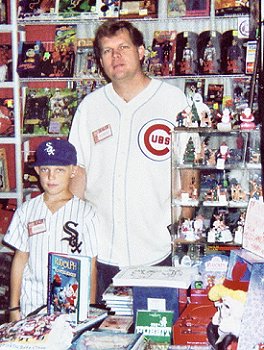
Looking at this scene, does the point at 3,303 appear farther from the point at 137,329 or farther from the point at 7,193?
the point at 137,329

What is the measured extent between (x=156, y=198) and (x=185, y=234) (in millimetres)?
400

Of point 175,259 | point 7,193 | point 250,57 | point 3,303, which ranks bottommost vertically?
point 3,303

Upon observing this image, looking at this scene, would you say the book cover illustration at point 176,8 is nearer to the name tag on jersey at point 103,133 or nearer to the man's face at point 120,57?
the man's face at point 120,57

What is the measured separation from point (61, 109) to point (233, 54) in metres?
1.30

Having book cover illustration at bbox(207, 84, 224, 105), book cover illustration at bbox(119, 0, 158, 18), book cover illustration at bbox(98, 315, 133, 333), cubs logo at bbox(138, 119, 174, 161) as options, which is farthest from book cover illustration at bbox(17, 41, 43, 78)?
book cover illustration at bbox(98, 315, 133, 333)

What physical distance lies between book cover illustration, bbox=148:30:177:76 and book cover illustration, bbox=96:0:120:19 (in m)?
0.35

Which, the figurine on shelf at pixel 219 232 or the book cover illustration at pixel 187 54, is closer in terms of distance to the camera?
the figurine on shelf at pixel 219 232

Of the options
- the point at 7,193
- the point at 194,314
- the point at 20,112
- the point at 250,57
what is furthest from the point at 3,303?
the point at 194,314

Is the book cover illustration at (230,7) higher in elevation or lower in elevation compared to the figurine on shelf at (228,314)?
higher

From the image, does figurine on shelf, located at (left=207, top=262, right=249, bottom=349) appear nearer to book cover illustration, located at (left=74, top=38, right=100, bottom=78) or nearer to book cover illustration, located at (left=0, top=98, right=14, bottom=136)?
book cover illustration, located at (left=74, top=38, right=100, bottom=78)

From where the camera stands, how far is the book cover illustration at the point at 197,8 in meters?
4.14

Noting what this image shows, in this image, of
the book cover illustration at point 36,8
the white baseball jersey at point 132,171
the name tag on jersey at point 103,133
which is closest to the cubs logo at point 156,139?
the white baseball jersey at point 132,171

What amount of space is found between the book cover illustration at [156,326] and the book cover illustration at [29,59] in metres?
2.80

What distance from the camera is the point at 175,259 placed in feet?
11.1
